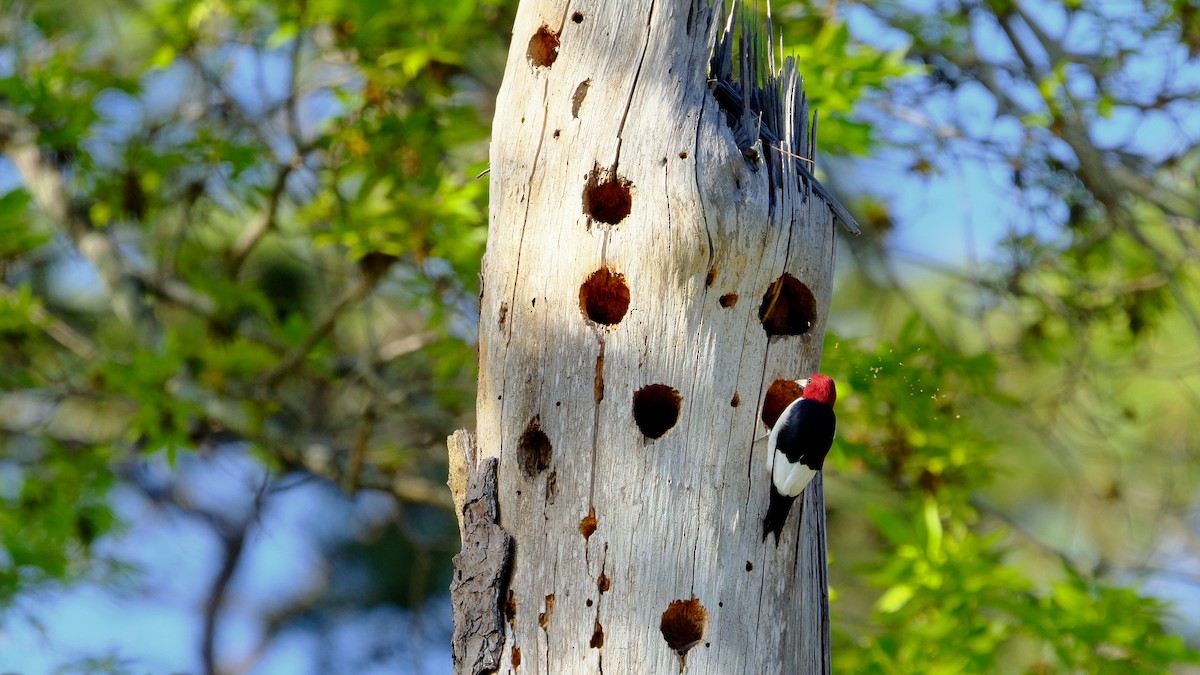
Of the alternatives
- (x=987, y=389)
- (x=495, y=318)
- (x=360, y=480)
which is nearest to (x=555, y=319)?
(x=495, y=318)

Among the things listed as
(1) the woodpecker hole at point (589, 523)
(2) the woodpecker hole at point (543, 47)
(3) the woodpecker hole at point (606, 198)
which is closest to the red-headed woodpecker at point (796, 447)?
(1) the woodpecker hole at point (589, 523)

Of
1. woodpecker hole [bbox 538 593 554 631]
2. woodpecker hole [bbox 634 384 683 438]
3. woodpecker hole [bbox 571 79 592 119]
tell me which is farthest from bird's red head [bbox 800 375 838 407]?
woodpecker hole [bbox 571 79 592 119]

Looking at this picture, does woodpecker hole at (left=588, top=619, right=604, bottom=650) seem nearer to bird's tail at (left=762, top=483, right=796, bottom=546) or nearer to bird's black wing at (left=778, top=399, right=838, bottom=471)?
bird's tail at (left=762, top=483, right=796, bottom=546)

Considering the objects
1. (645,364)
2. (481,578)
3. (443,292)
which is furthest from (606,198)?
(443,292)

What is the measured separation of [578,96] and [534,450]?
833 mm

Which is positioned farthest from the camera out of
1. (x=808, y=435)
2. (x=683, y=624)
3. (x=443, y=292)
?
(x=443, y=292)

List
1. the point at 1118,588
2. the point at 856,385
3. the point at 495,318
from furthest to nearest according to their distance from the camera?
the point at 1118,588
the point at 856,385
the point at 495,318

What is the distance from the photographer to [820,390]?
2.52 metres

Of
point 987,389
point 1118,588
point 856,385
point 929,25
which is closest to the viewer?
point 856,385

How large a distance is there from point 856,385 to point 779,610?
1.31 metres

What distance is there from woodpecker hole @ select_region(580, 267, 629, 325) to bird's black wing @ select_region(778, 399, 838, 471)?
18.1 inches

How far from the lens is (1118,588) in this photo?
4.02m

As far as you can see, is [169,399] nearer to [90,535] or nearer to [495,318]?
[90,535]

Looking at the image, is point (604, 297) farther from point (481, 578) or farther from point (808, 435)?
point (481, 578)
